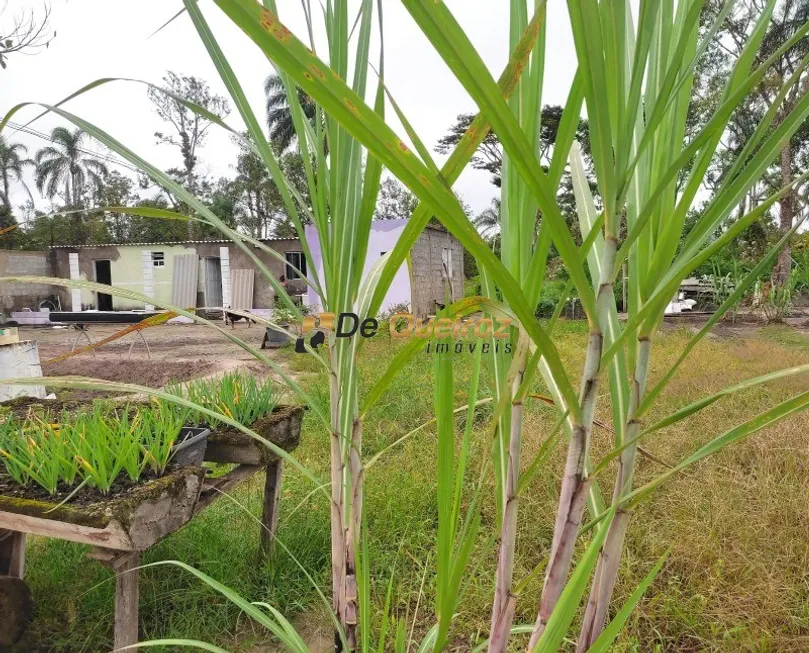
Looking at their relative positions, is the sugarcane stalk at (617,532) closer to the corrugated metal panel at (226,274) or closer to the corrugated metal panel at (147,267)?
the corrugated metal panel at (226,274)

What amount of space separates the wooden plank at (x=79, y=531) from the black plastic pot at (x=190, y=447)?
0.85 ft

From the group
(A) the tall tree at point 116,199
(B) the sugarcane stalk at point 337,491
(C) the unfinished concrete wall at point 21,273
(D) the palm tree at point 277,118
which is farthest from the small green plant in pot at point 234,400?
(A) the tall tree at point 116,199

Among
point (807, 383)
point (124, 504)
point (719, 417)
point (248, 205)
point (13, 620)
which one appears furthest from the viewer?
point (248, 205)

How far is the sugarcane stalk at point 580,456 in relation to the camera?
38 cm

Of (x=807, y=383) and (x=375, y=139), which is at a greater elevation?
(x=375, y=139)

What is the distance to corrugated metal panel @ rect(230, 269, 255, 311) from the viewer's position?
10.9 meters

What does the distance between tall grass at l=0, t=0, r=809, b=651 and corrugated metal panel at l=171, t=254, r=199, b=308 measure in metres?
11.6

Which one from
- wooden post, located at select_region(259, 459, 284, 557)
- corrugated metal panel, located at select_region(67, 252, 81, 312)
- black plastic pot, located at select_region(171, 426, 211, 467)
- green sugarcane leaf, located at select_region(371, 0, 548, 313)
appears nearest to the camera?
green sugarcane leaf, located at select_region(371, 0, 548, 313)

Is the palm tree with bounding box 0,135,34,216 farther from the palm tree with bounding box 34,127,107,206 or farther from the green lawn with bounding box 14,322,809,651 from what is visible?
the green lawn with bounding box 14,322,809,651

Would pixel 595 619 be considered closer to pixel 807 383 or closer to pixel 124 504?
pixel 124 504

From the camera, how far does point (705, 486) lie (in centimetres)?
182

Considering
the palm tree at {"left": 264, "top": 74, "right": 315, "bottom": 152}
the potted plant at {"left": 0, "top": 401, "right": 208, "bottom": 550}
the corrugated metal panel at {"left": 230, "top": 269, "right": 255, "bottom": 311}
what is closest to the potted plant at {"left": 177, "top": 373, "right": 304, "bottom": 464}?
the potted plant at {"left": 0, "top": 401, "right": 208, "bottom": 550}

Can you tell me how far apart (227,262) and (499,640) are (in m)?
11.4

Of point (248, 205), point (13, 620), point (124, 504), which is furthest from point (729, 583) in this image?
point (248, 205)
